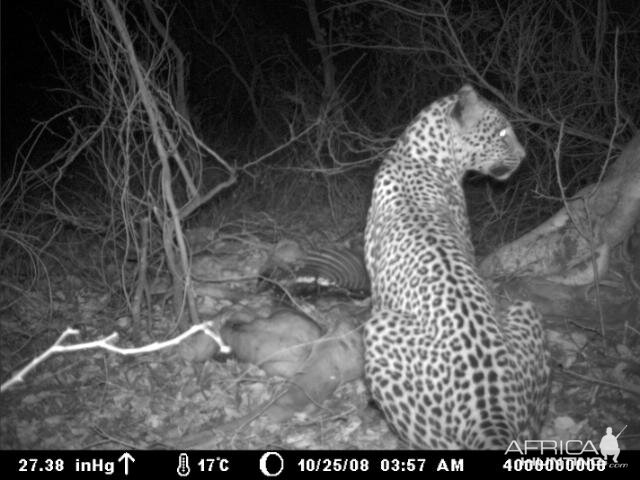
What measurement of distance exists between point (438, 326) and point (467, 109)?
2.15 meters

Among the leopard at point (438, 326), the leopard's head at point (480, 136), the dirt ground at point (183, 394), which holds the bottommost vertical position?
the dirt ground at point (183, 394)

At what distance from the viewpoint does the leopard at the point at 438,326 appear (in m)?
3.13

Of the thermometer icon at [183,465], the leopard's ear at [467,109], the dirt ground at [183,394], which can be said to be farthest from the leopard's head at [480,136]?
the thermometer icon at [183,465]

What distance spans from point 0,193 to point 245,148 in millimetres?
6703

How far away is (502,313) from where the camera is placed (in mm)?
3844

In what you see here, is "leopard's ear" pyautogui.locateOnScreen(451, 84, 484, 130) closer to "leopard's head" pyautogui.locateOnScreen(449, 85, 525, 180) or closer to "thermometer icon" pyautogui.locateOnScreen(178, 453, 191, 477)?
"leopard's head" pyautogui.locateOnScreen(449, 85, 525, 180)

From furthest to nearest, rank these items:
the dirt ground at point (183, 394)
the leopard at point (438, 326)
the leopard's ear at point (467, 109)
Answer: the leopard's ear at point (467, 109)
the dirt ground at point (183, 394)
the leopard at point (438, 326)

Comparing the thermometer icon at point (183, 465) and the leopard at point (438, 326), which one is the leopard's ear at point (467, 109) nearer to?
the leopard at point (438, 326)

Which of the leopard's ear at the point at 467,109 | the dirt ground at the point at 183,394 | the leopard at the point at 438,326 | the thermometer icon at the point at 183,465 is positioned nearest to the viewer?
the leopard at the point at 438,326

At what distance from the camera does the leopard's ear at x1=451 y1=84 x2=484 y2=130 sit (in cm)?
470

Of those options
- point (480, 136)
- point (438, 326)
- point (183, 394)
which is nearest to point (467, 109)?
point (480, 136)

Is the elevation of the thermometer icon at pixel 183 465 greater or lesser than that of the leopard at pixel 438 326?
lesser

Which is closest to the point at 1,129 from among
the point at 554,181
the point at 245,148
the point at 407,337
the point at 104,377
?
the point at 245,148

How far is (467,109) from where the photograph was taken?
474 cm
